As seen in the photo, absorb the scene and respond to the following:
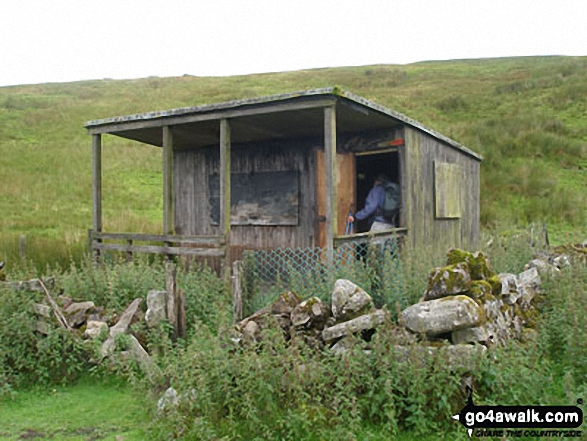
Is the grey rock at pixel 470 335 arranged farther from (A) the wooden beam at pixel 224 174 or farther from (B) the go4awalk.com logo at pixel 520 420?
(A) the wooden beam at pixel 224 174

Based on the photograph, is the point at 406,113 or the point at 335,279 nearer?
the point at 335,279

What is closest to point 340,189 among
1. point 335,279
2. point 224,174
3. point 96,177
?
point 224,174

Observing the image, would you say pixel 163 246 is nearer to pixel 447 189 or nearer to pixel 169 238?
pixel 169 238

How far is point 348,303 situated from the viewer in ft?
15.9

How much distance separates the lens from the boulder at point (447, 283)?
4719mm

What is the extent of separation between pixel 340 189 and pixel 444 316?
5.12 meters

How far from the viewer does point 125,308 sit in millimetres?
6262

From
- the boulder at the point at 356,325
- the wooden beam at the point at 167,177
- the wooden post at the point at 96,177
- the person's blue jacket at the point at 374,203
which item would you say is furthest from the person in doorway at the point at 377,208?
the wooden post at the point at 96,177

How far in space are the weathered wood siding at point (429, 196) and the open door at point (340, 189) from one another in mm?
1224

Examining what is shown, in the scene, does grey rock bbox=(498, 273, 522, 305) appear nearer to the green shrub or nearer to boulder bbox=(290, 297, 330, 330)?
boulder bbox=(290, 297, 330, 330)

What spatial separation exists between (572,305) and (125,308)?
5.27 metres

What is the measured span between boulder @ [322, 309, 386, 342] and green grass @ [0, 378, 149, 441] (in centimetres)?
187

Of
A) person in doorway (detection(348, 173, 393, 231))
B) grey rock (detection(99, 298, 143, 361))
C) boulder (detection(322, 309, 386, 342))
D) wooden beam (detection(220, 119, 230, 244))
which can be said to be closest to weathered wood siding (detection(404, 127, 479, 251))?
person in doorway (detection(348, 173, 393, 231))

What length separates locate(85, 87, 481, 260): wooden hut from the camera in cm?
766
